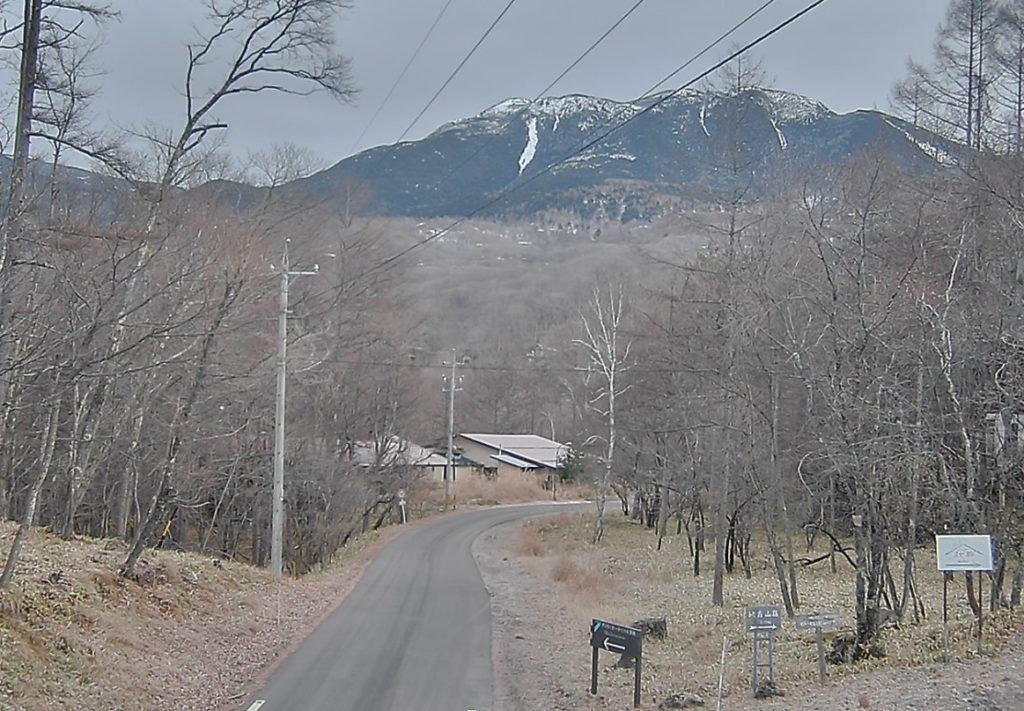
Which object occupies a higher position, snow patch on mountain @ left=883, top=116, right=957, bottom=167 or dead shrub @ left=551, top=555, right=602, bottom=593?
snow patch on mountain @ left=883, top=116, right=957, bottom=167

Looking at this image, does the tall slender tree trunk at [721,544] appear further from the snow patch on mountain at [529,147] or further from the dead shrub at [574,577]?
the snow patch on mountain at [529,147]

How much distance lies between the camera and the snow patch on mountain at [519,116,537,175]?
9482 centimetres

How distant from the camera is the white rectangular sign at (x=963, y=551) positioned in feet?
38.9

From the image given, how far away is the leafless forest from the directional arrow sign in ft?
11.0

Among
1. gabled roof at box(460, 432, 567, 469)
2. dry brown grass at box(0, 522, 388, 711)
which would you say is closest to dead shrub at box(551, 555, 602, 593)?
dry brown grass at box(0, 522, 388, 711)

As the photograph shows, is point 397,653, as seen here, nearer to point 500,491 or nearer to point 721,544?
point 721,544

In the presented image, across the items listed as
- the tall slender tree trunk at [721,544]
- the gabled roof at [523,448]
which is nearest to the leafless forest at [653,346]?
the tall slender tree trunk at [721,544]

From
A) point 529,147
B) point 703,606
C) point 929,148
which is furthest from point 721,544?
point 529,147

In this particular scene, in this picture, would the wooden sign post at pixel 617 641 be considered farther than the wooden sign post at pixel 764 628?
Yes

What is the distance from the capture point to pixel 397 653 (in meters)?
16.8

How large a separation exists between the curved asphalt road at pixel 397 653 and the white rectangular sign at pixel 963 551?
577cm

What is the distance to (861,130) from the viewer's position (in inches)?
1131

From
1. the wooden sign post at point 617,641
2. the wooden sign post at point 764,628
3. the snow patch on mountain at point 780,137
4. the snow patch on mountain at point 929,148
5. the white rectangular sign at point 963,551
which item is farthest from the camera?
the snow patch on mountain at point 929,148

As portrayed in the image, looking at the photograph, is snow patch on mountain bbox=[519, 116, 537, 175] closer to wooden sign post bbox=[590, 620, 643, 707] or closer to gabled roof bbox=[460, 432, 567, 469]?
gabled roof bbox=[460, 432, 567, 469]
